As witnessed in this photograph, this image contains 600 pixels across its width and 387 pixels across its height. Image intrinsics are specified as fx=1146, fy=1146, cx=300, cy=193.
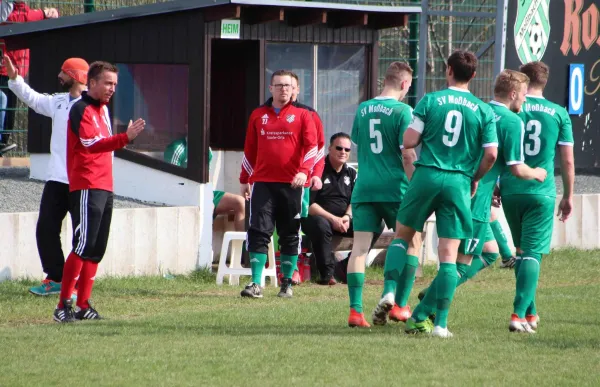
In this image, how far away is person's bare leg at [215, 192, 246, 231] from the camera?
527 inches

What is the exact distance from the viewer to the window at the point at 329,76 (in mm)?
14125

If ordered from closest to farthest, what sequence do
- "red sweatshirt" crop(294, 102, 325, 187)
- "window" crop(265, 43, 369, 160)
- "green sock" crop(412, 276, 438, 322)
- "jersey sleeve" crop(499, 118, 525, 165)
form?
"green sock" crop(412, 276, 438, 322), "jersey sleeve" crop(499, 118, 525, 165), "red sweatshirt" crop(294, 102, 325, 187), "window" crop(265, 43, 369, 160)

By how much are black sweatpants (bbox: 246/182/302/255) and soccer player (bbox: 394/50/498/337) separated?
3087 millimetres

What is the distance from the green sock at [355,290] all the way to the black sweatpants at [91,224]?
6.72ft

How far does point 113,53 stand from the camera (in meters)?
13.5

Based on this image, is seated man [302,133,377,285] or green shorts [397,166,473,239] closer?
green shorts [397,166,473,239]

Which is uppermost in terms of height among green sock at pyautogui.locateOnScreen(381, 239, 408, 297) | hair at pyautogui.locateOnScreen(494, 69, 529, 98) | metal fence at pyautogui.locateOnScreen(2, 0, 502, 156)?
metal fence at pyautogui.locateOnScreen(2, 0, 502, 156)

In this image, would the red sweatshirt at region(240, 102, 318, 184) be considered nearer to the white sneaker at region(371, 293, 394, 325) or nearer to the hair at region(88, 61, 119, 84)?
the hair at region(88, 61, 119, 84)

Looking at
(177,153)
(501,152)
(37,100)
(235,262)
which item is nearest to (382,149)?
(501,152)

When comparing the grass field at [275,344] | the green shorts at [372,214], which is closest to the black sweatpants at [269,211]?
the grass field at [275,344]

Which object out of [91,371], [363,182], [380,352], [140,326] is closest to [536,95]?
[363,182]

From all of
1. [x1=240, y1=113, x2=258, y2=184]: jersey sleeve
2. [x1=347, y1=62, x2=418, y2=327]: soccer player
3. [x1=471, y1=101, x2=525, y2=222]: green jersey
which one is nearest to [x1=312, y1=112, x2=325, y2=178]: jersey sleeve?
[x1=240, y1=113, x2=258, y2=184]: jersey sleeve

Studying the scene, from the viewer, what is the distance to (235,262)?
41.6 ft

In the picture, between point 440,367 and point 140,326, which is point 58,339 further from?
point 440,367
